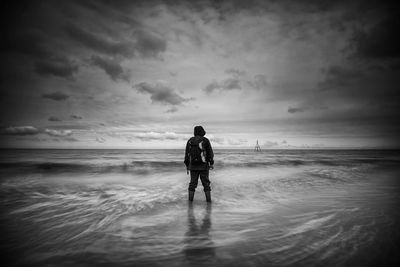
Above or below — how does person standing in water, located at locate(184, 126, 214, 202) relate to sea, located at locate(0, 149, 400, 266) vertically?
above

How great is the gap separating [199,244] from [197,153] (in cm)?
323

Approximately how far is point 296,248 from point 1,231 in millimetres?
5970

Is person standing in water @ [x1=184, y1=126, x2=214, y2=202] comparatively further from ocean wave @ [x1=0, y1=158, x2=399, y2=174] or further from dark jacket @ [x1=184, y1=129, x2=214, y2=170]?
ocean wave @ [x1=0, y1=158, x2=399, y2=174]

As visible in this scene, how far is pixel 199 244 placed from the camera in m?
3.34

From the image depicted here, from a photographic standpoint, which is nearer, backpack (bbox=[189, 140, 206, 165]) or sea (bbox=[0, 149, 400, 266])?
sea (bbox=[0, 149, 400, 266])

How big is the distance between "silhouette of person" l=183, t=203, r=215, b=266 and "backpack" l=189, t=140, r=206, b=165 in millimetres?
2004

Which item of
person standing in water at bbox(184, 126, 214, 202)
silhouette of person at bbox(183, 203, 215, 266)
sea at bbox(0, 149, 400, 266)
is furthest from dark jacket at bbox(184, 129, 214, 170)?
silhouette of person at bbox(183, 203, 215, 266)

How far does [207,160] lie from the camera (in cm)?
634

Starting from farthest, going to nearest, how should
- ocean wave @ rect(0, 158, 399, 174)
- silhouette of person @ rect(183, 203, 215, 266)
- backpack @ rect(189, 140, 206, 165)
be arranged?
ocean wave @ rect(0, 158, 399, 174), backpack @ rect(189, 140, 206, 165), silhouette of person @ rect(183, 203, 215, 266)

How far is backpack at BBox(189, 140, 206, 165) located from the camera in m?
6.27

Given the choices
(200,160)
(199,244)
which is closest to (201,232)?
(199,244)

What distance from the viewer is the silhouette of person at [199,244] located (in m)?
2.87

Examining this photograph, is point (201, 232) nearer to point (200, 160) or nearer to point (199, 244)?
point (199, 244)

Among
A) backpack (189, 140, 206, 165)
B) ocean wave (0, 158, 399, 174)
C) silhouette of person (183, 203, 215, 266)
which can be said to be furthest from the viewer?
ocean wave (0, 158, 399, 174)
